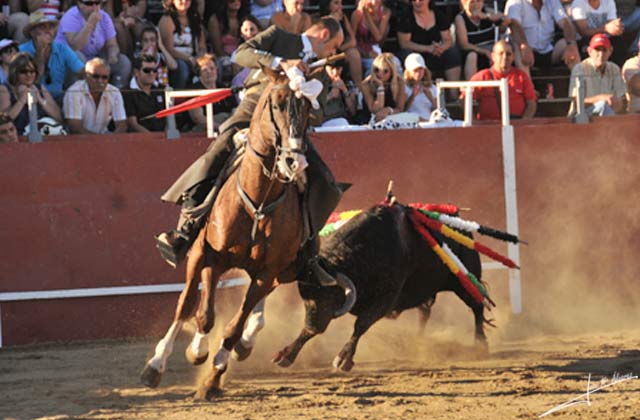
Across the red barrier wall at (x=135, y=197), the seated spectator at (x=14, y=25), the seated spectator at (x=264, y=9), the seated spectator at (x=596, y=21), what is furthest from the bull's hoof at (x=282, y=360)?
the seated spectator at (x=596, y=21)

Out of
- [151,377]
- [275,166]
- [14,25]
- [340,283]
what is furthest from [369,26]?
[151,377]

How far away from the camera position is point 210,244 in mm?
8547

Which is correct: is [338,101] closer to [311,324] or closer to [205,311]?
[311,324]

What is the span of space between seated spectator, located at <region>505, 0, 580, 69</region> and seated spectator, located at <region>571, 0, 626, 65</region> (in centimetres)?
14

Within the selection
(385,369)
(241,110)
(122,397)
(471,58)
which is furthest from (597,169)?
(122,397)

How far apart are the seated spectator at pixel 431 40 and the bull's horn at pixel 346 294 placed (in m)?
4.70

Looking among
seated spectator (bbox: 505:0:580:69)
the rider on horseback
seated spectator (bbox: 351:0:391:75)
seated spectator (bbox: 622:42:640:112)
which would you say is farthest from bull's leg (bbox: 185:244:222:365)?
seated spectator (bbox: 505:0:580:69)

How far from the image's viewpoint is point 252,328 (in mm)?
9070

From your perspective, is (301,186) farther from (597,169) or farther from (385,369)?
(597,169)

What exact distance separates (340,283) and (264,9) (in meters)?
4.74

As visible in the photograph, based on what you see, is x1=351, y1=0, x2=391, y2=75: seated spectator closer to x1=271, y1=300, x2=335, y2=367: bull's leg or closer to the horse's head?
x1=271, y1=300, x2=335, y2=367: bull's leg

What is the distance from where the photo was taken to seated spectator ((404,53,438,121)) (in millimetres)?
12133

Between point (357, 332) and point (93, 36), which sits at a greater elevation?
point (93, 36)

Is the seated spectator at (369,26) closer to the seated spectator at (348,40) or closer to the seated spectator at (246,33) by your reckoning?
the seated spectator at (348,40)
